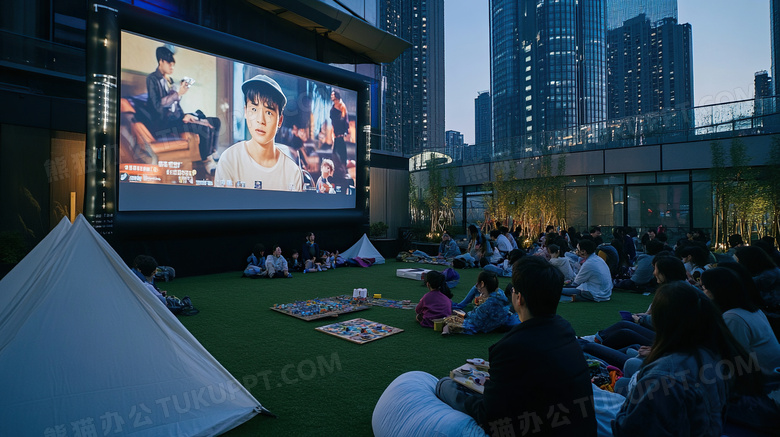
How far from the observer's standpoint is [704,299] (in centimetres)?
172

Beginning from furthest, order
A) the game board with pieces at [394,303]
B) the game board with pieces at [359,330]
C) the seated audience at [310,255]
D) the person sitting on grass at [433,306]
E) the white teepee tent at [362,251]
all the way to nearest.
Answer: the white teepee tent at [362,251]
the seated audience at [310,255]
the game board with pieces at [394,303]
the person sitting on grass at [433,306]
the game board with pieces at [359,330]

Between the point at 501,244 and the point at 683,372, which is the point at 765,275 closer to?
the point at 683,372

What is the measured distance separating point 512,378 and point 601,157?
14.5 metres

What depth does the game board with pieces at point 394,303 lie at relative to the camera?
262 inches

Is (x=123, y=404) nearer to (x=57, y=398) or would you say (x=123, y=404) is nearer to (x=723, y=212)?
(x=57, y=398)

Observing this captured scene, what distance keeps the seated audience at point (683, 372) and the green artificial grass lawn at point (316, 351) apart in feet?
5.81

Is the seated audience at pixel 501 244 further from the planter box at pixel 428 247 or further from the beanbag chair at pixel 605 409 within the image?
the beanbag chair at pixel 605 409

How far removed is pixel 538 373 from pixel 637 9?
144 m

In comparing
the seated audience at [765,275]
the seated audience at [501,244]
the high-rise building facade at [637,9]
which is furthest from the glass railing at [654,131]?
the high-rise building facade at [637,9]

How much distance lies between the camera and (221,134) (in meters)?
9.67

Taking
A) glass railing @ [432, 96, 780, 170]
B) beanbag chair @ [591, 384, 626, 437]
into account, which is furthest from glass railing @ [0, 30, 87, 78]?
glass railing @ [432, 96, 780, 170]

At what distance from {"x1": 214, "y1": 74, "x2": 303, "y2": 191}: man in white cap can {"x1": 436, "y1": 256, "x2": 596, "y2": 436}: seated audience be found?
9.17 m

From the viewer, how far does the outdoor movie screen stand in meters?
8.39

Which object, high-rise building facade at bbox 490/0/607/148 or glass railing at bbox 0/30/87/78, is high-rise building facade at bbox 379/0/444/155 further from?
glass railing at bbox 0/30/87/78
